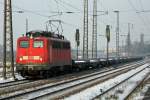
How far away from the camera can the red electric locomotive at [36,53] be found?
27656mm

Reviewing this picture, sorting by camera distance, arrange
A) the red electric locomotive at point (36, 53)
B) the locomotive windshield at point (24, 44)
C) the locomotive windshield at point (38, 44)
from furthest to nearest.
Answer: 1. the locomotive windshield at point (24, 44)
2. the locomotive windshield at point (38, 44)
3. the red electric locomotive at point (36, 53)

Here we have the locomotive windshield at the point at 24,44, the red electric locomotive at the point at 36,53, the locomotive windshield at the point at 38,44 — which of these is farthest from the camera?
the locomotive windshield at the point at 24,44

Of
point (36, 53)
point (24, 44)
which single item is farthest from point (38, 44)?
point (24, 44)

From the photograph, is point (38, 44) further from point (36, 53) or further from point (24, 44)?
point (24, 44)

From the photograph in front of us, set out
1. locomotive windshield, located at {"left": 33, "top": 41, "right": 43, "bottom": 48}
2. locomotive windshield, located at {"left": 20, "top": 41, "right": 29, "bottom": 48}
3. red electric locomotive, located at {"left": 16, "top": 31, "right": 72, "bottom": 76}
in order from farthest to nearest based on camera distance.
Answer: locomotive windshield, located at {"left": 20, "top": 41, "right": 29, "bottom": 48}, locomotive windshield, located at {"left": 33, "top": 41, "right": 43, "bottom": 48}, red electric locomotive, located at {"left": 16, "top": 31, "right": 72, "bottom": 76}

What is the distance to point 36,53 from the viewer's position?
28.1m

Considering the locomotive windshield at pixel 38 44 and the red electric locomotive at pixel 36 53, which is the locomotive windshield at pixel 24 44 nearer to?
the red electric locomotive at pixel 36 53

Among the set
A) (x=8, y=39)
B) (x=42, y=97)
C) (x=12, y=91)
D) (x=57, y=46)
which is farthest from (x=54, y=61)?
(x=42, y=97)

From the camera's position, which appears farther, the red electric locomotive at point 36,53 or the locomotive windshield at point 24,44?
the locomotive windshield at point 24,44

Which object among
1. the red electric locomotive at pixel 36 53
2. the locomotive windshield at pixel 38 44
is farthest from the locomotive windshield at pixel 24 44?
the locomotive windshield at pixel 38 44

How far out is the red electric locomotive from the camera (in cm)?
2766

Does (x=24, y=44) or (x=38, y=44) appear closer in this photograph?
(x=38, y=44)

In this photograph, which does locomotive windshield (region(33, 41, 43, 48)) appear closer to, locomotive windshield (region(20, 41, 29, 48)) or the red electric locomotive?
the red electric locomotive

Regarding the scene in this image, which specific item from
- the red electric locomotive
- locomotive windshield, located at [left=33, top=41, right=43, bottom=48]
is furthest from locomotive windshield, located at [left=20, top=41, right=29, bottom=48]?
locomotive windshield, located at [left=33, top=41, right=43, bottom=48]
